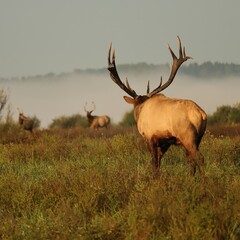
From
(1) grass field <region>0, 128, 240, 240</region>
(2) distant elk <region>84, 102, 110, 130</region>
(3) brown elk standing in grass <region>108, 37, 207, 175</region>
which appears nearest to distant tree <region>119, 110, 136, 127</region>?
(2) distant elk <region>84, 102, 110, 130</region>

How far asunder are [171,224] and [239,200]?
80 cm

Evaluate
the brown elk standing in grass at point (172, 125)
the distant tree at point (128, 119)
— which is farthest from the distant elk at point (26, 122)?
the brown elk standing in grass at point (172, 125)

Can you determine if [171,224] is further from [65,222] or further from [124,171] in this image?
[124,171]

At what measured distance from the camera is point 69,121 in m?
45.3

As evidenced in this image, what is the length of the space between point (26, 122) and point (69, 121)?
17.9m

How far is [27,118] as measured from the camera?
93.9 ft

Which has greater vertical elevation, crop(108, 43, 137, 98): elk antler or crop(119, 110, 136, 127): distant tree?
crop(108, 43, 137, 98): elk antler

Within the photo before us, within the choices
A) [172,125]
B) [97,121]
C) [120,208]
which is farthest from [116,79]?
[97,121]

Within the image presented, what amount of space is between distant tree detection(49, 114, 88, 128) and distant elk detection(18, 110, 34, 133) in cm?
1522

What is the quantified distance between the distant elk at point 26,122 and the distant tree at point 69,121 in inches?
599

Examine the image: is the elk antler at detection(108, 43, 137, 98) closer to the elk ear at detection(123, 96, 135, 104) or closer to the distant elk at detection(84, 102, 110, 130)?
the elk ear at detection(123, 96, 135, 104)

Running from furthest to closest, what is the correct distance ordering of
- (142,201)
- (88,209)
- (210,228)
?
(88,209) < (142,201) < (210,228)

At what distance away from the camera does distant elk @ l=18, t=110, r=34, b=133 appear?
2692 centimetres

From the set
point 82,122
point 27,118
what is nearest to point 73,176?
point 27,118
